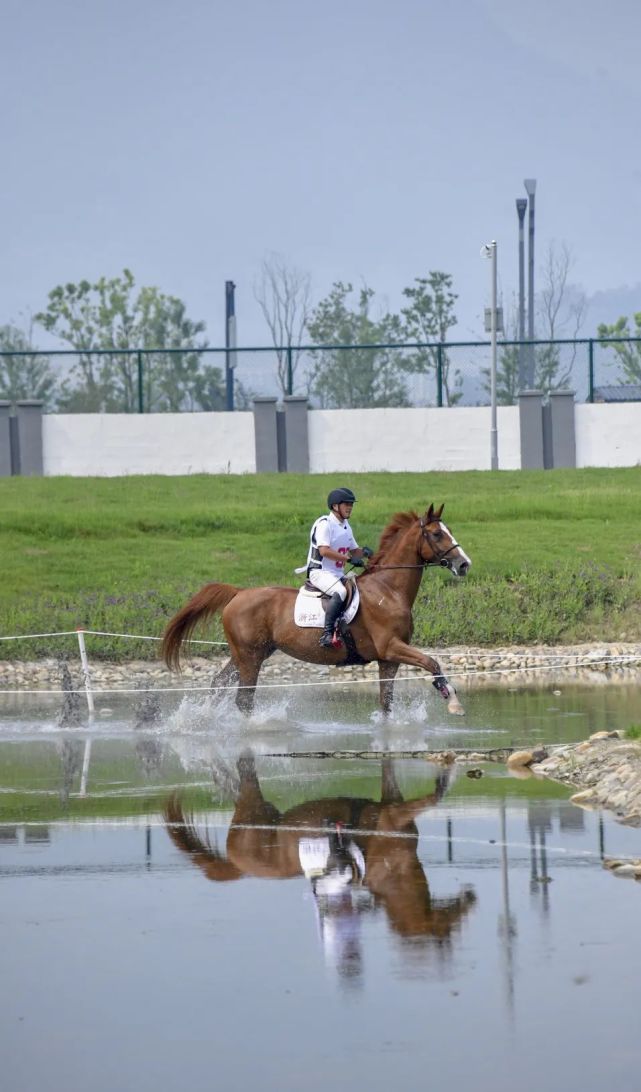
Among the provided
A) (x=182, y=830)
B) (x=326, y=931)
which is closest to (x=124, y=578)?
(x=182, y=830)

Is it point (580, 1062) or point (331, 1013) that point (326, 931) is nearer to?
point (331, 1013)

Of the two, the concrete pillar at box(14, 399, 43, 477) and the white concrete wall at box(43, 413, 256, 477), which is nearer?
the concrete pillar at box(14, 399, 43, 477)

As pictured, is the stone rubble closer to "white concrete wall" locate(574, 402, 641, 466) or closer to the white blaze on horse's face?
the white blaze on horse's face

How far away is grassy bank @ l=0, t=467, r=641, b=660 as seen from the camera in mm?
25578

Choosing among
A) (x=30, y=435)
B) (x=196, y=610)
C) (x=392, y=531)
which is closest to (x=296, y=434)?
(x=30, y=435)

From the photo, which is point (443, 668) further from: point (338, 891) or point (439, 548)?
point (338, 891)

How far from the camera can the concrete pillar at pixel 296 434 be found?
147 ft

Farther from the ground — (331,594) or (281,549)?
(331,594)

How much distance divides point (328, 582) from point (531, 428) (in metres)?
27.6

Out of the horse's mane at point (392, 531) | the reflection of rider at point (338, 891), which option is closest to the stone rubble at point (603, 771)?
the reflection of rider at point (338, 891)

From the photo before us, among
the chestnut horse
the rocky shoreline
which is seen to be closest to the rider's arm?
the chestnut horse

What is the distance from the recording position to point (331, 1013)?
805 cm

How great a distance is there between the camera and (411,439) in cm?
4541

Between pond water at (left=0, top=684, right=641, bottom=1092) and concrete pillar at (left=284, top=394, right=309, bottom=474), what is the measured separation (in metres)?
28.9
